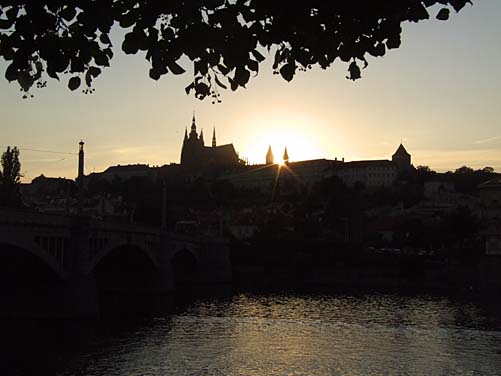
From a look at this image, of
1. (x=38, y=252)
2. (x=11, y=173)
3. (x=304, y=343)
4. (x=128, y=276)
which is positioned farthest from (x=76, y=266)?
(x=11, y=173)

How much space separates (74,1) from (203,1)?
1.30 m

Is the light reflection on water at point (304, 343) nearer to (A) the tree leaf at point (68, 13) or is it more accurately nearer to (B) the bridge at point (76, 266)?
(B) the bridge at point (76, 266)

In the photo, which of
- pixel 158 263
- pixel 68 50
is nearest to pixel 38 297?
pixel 158 263

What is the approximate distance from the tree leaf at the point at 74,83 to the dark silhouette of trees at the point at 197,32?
0.03 ft

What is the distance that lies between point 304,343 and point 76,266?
1642cm

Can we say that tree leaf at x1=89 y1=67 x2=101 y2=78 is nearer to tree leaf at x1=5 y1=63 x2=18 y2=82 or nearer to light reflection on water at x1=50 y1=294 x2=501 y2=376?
tree leaf at x1=5 y1=63 x2=18 y2=82

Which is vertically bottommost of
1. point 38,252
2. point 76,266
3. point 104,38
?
point 76,266

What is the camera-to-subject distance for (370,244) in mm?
124625

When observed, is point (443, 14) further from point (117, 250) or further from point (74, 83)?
point (117, 250)

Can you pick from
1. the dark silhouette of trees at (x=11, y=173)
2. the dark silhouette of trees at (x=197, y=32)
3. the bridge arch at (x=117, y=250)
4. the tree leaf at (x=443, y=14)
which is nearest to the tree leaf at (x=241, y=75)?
the dark silhouette of trees at (x=197, y=32)

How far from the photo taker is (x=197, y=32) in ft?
23.0

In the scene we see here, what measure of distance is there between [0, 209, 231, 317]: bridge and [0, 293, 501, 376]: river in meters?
2.56

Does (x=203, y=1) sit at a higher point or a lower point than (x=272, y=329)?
higher

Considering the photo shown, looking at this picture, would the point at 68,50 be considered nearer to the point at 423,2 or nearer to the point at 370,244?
the point at 423,2
